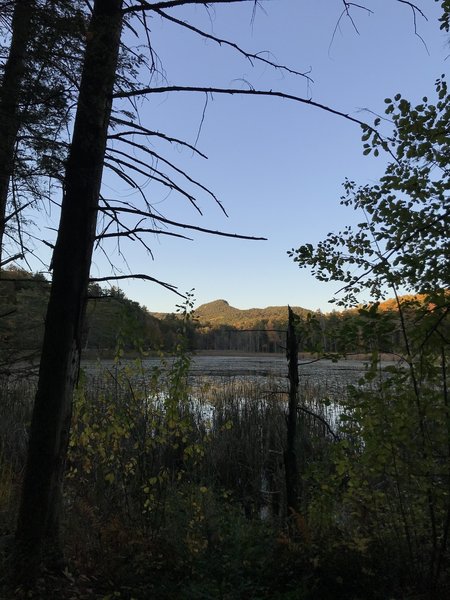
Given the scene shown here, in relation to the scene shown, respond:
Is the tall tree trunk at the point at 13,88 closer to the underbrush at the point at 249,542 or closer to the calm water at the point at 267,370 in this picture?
the underbrush at the point at 249,542

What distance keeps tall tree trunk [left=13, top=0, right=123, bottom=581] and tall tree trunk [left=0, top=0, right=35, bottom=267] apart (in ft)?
2.16

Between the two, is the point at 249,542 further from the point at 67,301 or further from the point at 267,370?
the point at 267,370

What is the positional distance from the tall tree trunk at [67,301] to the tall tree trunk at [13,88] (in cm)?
66

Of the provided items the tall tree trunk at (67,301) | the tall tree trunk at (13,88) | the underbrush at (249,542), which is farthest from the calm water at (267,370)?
the tall tree trunk at (67,301)

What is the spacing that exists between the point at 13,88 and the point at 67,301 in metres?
2.17

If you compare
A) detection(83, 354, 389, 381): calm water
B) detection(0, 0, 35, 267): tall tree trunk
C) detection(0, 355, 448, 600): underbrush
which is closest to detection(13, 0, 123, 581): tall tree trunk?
detection(0, 355, 448, 600): underbrush

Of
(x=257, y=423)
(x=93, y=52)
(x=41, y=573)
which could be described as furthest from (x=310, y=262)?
(x=257, y=423)

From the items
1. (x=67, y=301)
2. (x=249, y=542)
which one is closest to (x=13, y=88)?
(x=67, y=301)

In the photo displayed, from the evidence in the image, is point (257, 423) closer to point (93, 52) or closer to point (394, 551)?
point (394, 551)

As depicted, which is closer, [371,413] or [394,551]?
[371,413]

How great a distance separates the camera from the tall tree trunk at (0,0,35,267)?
3.66 metres

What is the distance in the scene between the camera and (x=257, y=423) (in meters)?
9.89

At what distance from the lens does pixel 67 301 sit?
2998 mm

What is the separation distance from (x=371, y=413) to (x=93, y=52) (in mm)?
2918
